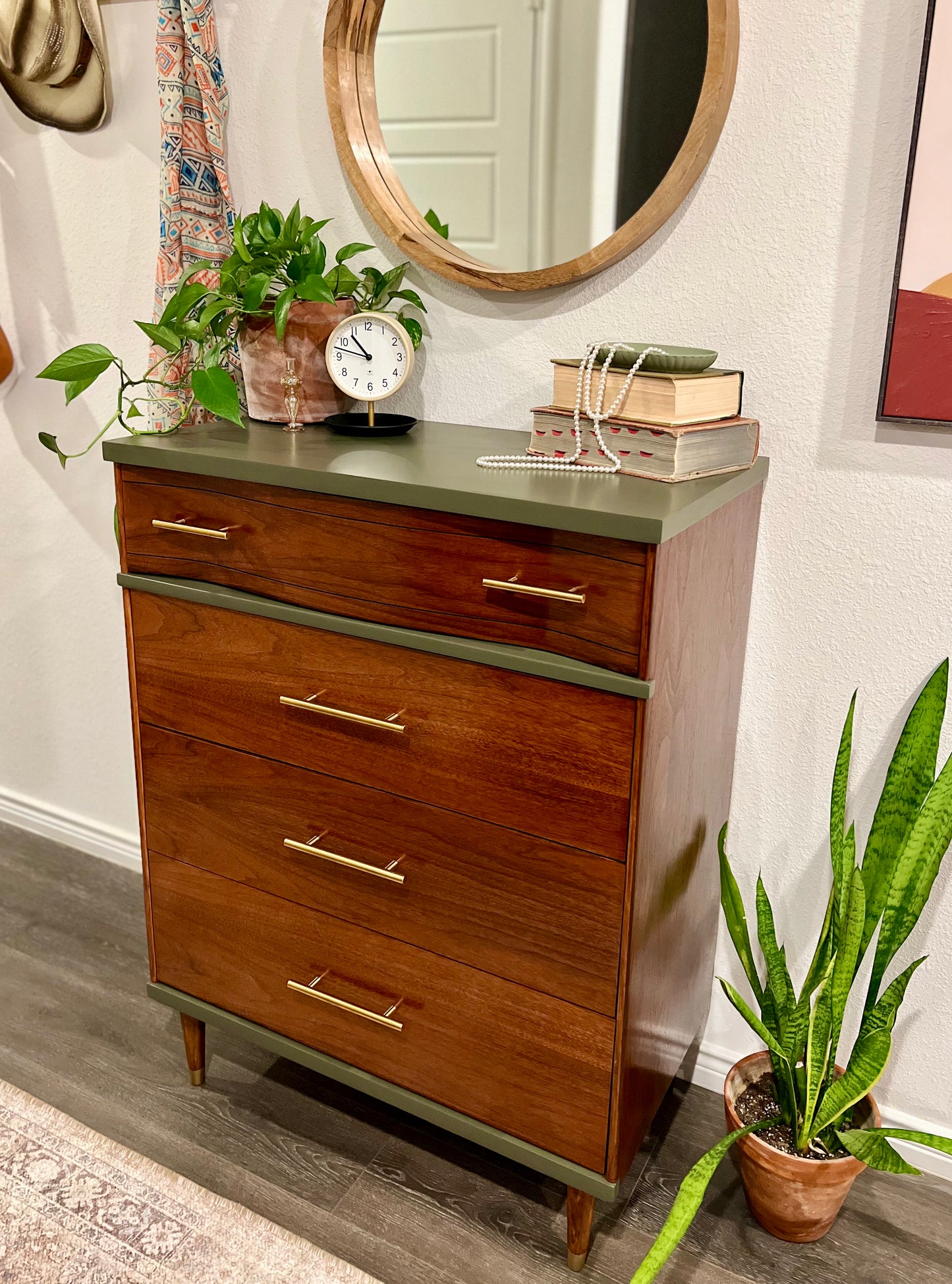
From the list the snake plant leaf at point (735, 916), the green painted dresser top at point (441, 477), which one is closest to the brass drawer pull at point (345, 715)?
the green painted dresser top at point (441, 477)

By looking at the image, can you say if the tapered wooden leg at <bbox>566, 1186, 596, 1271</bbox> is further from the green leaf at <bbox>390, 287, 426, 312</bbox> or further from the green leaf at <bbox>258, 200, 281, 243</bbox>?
the green leaf at <bbox>258, 200, 281, 243</bbox>

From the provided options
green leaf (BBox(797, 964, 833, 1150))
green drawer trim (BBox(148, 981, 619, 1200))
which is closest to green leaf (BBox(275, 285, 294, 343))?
green drawer trim (BBox(148, 981, 619, 1200))

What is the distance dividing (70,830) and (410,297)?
4.71 feet

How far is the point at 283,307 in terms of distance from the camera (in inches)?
52.9

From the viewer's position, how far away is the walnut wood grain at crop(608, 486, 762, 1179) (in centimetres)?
109

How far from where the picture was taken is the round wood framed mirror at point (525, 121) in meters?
1.28

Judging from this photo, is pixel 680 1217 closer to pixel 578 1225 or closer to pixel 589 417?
pixel 578 1225

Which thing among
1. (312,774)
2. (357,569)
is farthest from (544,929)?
(357,569)

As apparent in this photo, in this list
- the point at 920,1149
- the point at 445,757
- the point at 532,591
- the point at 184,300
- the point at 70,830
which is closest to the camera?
the point at 532,591

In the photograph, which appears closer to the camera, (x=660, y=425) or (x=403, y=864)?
(x=660, y=425)

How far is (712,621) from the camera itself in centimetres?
125

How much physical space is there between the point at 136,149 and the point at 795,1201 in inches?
→ 73.3

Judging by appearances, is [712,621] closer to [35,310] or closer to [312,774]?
[312,774]

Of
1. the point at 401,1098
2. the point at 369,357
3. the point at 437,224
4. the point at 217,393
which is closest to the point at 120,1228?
the point at 401,1098
